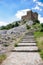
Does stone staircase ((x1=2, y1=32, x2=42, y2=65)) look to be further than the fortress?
No

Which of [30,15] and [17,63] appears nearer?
[17,63]

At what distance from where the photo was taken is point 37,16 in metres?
83.6

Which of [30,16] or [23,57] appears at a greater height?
[30,16]

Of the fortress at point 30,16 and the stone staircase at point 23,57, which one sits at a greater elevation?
the fortress at point 30,16

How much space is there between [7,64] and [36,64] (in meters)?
0.77

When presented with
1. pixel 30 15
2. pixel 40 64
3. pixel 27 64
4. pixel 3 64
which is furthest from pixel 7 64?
pixel 30 15

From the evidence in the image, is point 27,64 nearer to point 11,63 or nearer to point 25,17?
point 11,63

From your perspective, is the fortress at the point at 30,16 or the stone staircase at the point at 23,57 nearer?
the stone staircase at the point at 23,57

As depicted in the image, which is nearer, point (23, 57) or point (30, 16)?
point (23, 57)

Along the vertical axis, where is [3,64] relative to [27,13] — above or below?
below

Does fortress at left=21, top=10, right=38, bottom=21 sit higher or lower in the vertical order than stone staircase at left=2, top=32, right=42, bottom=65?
higher

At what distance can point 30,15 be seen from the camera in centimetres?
8050

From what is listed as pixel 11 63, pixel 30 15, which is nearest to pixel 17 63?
pixel 11 63

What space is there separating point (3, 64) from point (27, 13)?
80.0m
